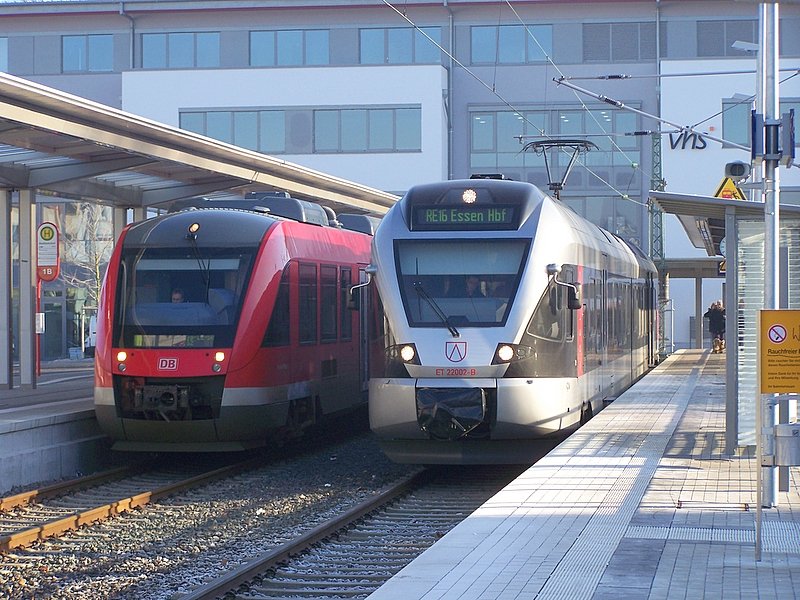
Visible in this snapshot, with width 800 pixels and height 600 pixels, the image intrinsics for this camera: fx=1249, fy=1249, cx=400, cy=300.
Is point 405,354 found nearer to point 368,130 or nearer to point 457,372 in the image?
point 457,372

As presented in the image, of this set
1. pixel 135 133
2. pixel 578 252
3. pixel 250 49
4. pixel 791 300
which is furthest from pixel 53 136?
pixel 250 49

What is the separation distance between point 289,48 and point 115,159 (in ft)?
101

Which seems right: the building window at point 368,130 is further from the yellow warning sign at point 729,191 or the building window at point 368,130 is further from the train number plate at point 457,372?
the train number plate at point 457,372

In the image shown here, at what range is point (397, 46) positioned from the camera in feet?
155

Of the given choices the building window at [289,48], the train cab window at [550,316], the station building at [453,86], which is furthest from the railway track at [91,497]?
the building window at [289,48]

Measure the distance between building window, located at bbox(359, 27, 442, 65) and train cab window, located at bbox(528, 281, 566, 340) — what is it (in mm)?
34390

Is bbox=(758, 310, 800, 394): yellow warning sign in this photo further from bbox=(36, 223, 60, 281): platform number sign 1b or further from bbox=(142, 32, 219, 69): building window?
bbox=(142, 32, 219, 69): building window

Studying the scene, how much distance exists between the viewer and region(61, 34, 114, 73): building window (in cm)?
4962

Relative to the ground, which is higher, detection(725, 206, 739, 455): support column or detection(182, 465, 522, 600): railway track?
detection(725, 206, 739, 455): support column

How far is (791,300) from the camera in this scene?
1279 cm

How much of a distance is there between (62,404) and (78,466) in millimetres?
2070

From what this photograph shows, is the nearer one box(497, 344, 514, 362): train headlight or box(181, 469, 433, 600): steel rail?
box(181, 469, 433, 600): steel rail

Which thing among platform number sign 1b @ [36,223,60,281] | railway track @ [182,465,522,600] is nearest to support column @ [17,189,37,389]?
platform number sign 1b @ [36,223,60,281]

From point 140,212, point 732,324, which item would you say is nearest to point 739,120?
point 140,212
